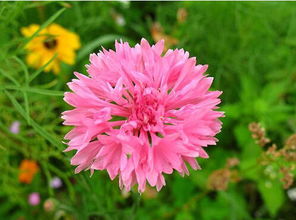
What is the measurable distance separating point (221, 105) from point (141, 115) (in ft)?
3.12

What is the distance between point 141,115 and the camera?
0.57 meters

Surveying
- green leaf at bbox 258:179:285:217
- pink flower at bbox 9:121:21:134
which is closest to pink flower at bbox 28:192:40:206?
pink flower at bbox 9:121:21:134

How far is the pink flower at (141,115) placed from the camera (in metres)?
0.52

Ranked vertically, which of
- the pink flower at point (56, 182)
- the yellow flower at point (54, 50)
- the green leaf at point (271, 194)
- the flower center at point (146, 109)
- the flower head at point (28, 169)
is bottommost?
A: the green leaf at point (271, 194)

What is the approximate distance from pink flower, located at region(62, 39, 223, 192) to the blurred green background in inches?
17.6

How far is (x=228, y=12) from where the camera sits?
1.46 meters

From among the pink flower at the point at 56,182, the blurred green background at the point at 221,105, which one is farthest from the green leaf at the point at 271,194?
the pink flower at the point at 56,182

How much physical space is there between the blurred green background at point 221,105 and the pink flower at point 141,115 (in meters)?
0.45

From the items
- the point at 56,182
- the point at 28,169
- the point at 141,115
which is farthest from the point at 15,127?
the point at 141,115

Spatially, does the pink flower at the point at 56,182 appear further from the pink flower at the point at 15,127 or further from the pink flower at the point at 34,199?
the pink flower at the point at 15,127

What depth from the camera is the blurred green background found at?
1131mm

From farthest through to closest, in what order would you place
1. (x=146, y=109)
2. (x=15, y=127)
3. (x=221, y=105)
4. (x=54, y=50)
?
(x=221, y=105) → (x=54, y=50) → (x=15, y=127) → (x=146, y=109)

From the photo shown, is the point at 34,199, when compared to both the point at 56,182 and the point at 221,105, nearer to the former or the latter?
the point at 56,182

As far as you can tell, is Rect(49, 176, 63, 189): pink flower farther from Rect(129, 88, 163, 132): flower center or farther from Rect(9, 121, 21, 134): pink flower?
Rect(129, 88, 163, 132): flower center
